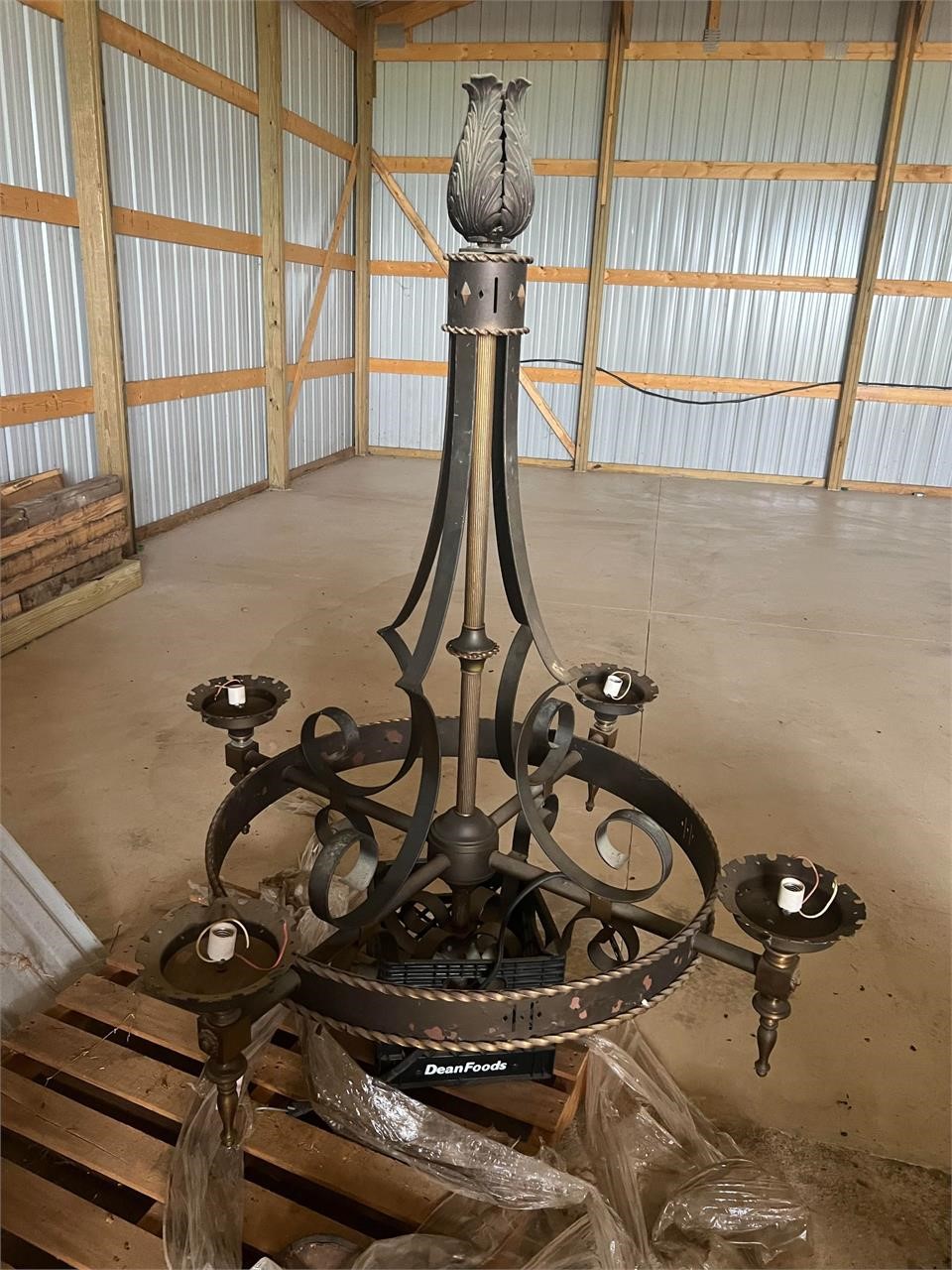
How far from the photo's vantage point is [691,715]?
372 centimetres

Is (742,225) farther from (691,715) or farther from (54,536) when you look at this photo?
(54,536)

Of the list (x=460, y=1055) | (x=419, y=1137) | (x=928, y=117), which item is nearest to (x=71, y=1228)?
(x=419, y=1137)

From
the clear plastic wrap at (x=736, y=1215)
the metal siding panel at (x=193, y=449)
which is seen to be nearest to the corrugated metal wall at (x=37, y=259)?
the metal siding panel at (x=193, y=449)

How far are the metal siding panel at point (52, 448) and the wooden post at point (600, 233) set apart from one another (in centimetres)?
519

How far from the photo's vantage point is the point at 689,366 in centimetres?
883

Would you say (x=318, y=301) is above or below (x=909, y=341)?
above

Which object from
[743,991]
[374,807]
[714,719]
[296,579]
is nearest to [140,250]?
[296,579]

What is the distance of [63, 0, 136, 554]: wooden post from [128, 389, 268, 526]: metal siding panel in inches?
22.0

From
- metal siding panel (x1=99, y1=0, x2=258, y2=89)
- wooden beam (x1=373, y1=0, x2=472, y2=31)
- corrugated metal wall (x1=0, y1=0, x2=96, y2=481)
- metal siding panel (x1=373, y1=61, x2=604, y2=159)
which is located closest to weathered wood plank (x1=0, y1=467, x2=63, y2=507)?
corrugated metal wall (x1=0, y1=0, x2=96, y2=481)

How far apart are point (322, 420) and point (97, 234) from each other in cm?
394

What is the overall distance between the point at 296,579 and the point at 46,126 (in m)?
2.62

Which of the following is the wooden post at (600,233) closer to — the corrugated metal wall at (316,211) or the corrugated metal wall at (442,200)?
the corrugated metal wall at (442,200)

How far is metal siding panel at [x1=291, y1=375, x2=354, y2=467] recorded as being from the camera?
27.1 ft

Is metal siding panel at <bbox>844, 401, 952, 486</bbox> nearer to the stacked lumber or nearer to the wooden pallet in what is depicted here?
the stacked lumber
